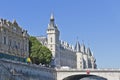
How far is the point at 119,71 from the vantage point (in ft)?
356

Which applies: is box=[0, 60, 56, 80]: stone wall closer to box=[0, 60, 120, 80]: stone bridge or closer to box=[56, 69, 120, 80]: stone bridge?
box=[0, 60, 120, 80]: stone bridge

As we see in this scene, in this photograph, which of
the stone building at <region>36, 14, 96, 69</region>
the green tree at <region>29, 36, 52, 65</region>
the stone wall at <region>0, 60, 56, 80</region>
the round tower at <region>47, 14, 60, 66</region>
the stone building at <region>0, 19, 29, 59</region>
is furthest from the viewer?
the stone building at <region>36, 14, 96, 69</region>

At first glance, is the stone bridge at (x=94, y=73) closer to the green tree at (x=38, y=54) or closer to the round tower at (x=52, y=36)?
the green tree at (x=38, y=54)

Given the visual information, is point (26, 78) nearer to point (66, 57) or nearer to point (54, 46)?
point (54, 46)

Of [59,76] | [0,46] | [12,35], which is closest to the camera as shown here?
[0,46]

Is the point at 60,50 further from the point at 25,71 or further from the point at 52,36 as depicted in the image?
the point at 25,71

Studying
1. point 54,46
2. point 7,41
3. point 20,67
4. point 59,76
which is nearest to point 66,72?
point 59,76

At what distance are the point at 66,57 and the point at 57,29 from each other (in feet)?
70.4

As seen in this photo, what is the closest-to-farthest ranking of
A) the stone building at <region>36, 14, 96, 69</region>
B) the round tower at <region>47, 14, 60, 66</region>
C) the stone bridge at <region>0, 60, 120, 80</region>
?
1. the stone bridge at <region>0, 60, 120, 80</region>
2. the round tower at <region>47, 14, 60, 66</region>
3. the stone building at <region>36, 14, 96, 69</region>

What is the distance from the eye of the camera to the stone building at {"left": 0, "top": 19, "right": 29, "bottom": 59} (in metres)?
98.2

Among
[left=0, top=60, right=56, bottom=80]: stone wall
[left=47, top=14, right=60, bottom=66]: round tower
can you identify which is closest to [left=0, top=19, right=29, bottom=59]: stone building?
[left=0, top=60, right=56, bottom=80]: stone wall

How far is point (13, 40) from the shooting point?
104688 mm

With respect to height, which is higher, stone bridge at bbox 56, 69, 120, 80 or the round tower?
the round tower

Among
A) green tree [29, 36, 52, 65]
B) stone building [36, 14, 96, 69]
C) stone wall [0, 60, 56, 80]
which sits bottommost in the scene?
stone wall [0, 60, 56, 80]
